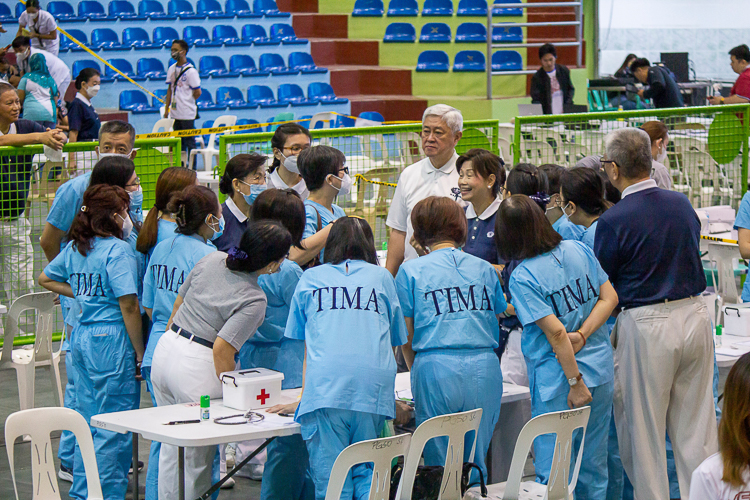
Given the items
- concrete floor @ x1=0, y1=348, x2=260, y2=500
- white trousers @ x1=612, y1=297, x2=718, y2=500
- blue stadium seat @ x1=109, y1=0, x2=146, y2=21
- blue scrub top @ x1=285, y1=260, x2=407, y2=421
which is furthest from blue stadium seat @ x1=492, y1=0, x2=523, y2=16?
blue scrub top @ x1=285, y1=260, x2=407, y2=421

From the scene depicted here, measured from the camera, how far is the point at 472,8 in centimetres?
1596

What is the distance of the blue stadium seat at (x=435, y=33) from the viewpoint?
15633mm

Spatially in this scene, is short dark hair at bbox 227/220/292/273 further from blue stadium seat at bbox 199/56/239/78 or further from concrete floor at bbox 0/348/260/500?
blue stadium seat at bbox 199/56/239/78

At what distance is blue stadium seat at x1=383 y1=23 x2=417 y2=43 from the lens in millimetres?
15906

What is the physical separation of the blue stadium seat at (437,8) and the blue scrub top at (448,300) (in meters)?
13.2

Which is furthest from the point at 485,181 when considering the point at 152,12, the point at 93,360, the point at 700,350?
the point at 152,12

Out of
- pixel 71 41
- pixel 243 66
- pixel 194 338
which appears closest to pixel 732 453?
pixel 194 338

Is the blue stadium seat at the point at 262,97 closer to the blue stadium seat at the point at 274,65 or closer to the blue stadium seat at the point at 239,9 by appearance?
the blue stadium seat at the point at 274,65

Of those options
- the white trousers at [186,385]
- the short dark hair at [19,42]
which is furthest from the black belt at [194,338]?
the short dark hair at [19,42]

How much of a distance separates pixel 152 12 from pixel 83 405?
12.4 meters

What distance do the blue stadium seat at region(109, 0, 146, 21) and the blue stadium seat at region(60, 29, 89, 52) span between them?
0.66 m

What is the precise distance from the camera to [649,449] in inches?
149

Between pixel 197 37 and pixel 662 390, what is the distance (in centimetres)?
1268

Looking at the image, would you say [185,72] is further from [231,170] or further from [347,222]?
[347,222]
